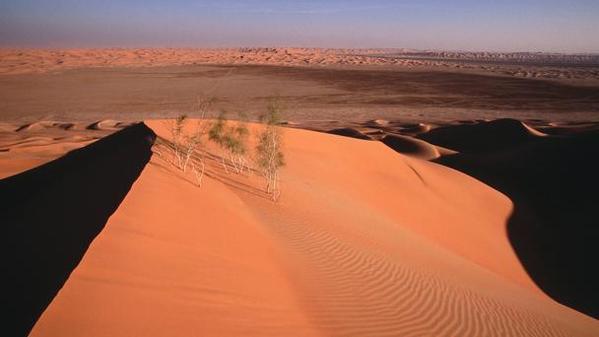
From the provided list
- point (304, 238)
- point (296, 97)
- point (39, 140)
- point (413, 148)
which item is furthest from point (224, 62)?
point (304, 238)

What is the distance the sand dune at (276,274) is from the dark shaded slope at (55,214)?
0.31 m

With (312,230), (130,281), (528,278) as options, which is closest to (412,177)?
(528,278)

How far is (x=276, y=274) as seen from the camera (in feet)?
15.6

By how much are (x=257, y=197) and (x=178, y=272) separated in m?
3.92

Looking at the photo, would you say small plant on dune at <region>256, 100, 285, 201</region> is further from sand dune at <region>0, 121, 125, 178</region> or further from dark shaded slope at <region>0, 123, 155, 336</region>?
sand dune at <region>0, 121, 125, 178</region>

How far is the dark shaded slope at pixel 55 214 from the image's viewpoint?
379 cm

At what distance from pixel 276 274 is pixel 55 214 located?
3517 mm

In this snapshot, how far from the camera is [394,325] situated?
4289 mm

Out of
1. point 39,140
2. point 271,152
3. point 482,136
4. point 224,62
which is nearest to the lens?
point 271,152

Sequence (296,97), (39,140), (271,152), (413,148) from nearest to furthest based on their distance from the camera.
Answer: (271,152) < (39,140) < (413,148) < (296,97)

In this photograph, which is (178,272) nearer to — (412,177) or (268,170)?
(268,170)

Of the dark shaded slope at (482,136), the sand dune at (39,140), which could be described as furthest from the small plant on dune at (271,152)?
the dark shaded slope at (482,136)

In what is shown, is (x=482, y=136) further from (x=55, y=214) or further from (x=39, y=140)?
(x=39, y=140)

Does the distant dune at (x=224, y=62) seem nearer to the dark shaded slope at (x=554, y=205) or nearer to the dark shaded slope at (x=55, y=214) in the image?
the dark shaded slope at (x=554, y=205)
